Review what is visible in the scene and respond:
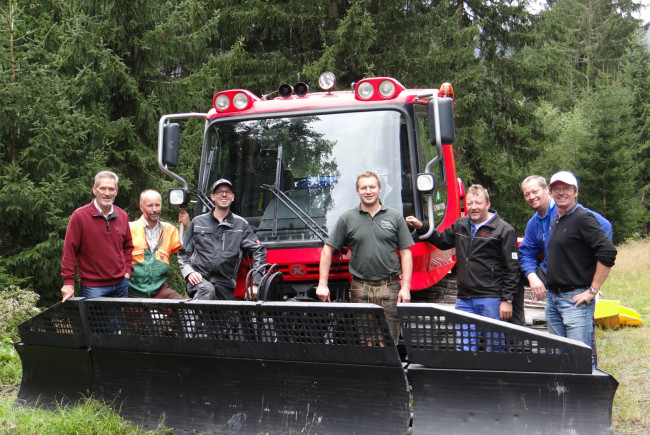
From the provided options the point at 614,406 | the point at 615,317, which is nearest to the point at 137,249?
the point at 614,406

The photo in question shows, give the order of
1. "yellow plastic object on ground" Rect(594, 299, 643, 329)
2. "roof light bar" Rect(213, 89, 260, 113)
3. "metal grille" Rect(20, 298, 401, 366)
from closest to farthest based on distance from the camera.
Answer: "metal grille" Rect(20, 298, 401, 366)
"roof light bar" Rect(213, 89, 260, 113)
"yellow plastic object on ground" Rect(594, 299, 643, 329)

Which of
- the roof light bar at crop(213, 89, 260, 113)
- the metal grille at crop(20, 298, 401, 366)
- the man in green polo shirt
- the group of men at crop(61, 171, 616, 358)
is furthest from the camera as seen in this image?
the roof light bar at crop(213, 89, 260, 113)

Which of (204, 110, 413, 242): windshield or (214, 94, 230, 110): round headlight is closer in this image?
(204, 110, 413, 242): windshield

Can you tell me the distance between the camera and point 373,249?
4.98 metres

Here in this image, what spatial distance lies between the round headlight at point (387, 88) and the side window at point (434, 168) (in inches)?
11.9

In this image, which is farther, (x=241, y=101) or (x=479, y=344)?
(x=241, y=101)

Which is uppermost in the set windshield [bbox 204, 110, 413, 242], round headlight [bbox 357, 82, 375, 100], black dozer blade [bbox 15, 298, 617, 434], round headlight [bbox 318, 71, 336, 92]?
round headlight [bbox 318, 71, 336, 92]

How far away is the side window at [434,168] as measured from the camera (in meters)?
5.81

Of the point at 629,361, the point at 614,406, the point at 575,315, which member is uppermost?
the point at 575,315

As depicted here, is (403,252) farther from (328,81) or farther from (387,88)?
(328,81)

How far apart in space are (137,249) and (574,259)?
3.76m

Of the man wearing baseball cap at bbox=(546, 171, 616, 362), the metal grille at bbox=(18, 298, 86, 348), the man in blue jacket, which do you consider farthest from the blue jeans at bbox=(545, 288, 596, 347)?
the metal grille at bbox=(18, 298, 86, 348)

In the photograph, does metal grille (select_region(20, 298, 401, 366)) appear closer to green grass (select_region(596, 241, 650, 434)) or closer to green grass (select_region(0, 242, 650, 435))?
green grass (select_region(0, 242, 650, 435))

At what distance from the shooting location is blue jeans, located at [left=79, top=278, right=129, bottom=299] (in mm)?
5612
